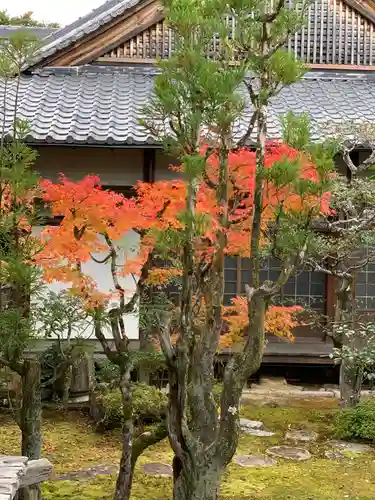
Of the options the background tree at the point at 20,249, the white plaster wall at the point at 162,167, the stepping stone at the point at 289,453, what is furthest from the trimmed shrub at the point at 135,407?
the white plaster wall at the point at 162,167

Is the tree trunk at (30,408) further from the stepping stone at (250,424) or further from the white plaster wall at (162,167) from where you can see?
the white plaster wall at (162,167)

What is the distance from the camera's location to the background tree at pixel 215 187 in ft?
16.1

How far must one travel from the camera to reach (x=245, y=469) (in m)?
7.86

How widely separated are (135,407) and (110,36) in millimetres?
7619

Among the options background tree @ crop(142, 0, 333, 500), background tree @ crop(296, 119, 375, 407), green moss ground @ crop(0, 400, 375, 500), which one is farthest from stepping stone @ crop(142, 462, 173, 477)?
background tree @ crop(296, 119, 375, 407)

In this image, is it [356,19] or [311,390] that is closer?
[311,390]

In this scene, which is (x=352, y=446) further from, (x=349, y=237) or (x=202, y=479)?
(x=202, y=479)

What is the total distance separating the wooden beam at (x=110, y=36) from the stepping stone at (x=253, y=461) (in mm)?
8494

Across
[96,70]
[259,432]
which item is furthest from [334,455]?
[96,70]

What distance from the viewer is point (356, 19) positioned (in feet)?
42.9

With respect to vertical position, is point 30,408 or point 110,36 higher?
point 110,36

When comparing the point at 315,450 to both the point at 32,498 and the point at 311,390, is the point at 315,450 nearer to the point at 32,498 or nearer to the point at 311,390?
the point at 311,390

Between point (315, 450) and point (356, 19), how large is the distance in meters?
9.04

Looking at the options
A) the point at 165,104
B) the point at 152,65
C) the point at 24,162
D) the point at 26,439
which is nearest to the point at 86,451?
the point at 26,439
